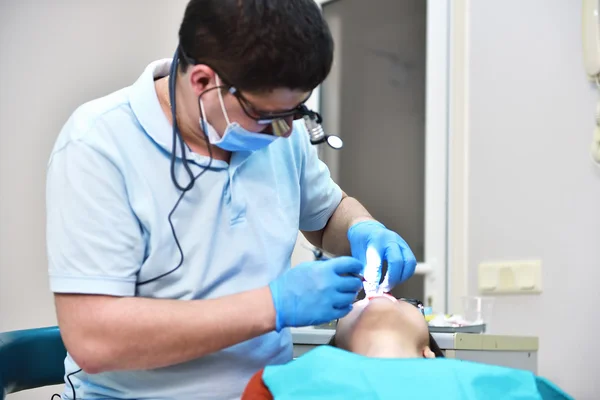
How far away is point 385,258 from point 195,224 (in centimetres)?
41

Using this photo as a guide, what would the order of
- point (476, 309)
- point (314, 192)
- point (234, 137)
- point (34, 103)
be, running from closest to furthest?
point (234, 137), point (314, 192), point (476, 309), point (34, 103)

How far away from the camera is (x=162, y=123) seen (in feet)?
4.33

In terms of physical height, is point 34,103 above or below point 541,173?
above

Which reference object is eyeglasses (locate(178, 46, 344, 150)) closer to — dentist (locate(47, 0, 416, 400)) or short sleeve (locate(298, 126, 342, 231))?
dentist (locate(47, 0, 416, 400))

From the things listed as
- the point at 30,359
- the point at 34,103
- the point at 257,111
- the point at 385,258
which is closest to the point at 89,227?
the point at 257,111

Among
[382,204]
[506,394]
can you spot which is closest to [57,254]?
[506,394]

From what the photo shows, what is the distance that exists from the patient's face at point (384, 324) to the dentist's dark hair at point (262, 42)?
46 centimetres

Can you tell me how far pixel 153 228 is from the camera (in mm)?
1267

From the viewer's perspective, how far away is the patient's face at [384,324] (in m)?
1.33

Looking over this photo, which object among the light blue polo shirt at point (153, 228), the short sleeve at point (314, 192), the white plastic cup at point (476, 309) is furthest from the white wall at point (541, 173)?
the light blue polo shirt at point (153, 228)

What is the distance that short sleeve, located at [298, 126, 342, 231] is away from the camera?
160cm

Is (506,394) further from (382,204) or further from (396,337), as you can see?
(382,204)

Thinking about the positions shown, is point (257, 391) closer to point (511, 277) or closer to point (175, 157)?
point (175, 157)

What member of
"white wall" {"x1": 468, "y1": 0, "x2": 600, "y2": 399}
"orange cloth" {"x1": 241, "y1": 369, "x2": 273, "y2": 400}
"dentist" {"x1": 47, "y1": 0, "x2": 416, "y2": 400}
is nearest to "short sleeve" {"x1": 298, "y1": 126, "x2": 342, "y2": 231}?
"dentist" {"x1": 47, "y1": 0, "x2": 416, "y2": 400}
